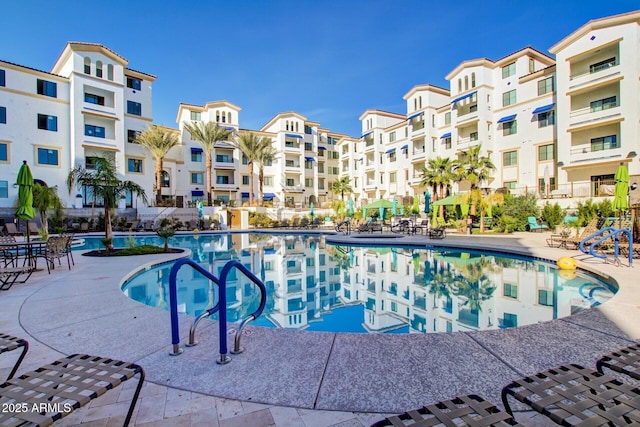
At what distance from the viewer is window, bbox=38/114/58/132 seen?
29.1 m

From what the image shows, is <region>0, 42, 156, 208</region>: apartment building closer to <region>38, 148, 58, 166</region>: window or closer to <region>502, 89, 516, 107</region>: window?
<region>38, 148, 58, 166</region>: window

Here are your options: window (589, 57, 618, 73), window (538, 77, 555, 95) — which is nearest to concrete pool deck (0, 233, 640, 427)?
window (589, 57, 618, 73)

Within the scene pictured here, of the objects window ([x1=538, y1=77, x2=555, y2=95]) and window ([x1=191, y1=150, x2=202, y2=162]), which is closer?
window ([x1=538, y1=77, x2=555, y2=95])

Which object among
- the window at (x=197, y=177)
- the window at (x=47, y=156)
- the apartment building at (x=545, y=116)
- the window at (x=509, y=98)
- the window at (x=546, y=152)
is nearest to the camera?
the apartment building at (x=545, y=116)

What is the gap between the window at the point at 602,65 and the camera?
2550cm

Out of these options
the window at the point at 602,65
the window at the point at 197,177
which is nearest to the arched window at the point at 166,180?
the window at the point at 197,177

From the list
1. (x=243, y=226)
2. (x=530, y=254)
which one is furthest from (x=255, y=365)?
(x=243, y=226)

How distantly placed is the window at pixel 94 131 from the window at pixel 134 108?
160 inches

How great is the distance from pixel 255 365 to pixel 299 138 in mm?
48084

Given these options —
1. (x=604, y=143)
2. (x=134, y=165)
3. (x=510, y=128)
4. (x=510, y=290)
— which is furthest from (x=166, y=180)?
(x=604, y=143)

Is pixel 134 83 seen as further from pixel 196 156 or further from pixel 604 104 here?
pixel 604 104

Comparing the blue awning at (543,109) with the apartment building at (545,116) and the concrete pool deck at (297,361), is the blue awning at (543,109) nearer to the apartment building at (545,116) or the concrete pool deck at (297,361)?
the apartment building at (545,116)

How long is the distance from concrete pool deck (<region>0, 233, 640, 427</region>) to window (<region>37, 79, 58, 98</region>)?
33.0 metres

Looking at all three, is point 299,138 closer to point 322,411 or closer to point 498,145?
point 498,145
